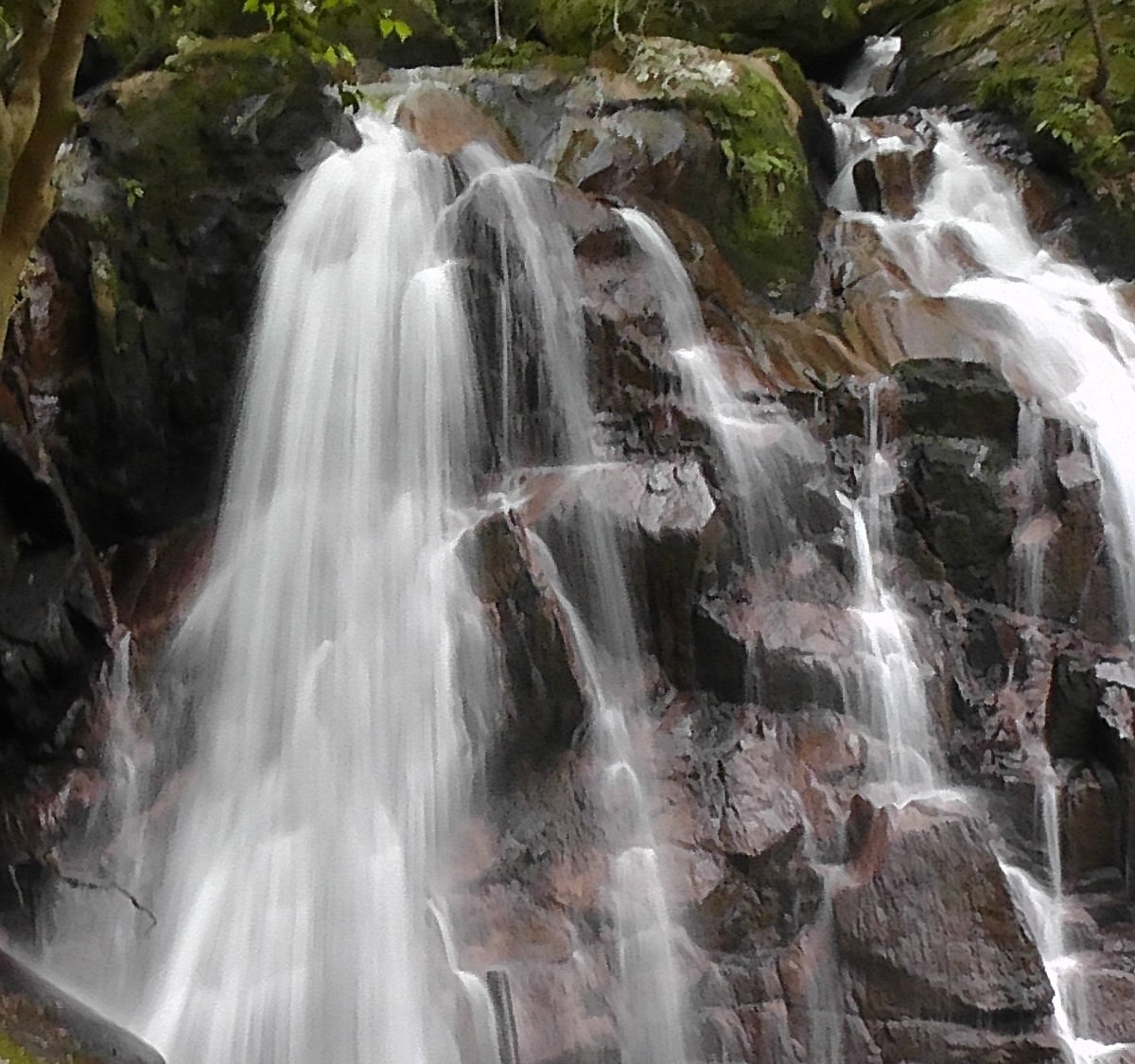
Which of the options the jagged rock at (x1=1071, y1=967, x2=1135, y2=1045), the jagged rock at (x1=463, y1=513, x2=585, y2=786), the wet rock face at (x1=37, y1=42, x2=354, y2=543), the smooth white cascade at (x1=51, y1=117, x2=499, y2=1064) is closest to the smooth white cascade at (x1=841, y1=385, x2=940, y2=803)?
the jagged rock at (x1=1071, y1=967, x2=1135, y2=1045)

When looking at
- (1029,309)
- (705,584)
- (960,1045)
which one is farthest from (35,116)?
(1029,309)

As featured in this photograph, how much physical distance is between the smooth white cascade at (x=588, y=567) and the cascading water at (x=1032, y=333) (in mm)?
2203

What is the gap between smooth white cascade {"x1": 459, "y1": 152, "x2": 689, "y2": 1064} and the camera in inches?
208

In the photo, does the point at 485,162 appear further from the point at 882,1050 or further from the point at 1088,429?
the point at 882,1050

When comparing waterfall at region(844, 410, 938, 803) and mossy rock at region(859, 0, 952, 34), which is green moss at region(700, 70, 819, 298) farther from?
mossy rock at region(859, 0, 952, 34)

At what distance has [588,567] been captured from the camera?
21.4ft

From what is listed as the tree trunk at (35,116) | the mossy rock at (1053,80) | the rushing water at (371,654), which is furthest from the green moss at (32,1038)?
the mossy rock at (1053,80)

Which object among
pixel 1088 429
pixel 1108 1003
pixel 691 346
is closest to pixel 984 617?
pixel 1088 429

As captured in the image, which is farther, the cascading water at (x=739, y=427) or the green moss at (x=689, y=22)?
the green moss at (x=689, y=22)

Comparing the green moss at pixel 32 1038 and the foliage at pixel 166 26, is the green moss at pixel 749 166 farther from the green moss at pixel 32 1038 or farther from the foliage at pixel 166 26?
the green moss at pixel 32 1038

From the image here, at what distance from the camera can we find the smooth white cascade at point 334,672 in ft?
17.2

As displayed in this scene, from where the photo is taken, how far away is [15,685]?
6027 mm

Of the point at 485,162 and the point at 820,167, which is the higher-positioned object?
the point at 820,167

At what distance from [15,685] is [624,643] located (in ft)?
13.0
